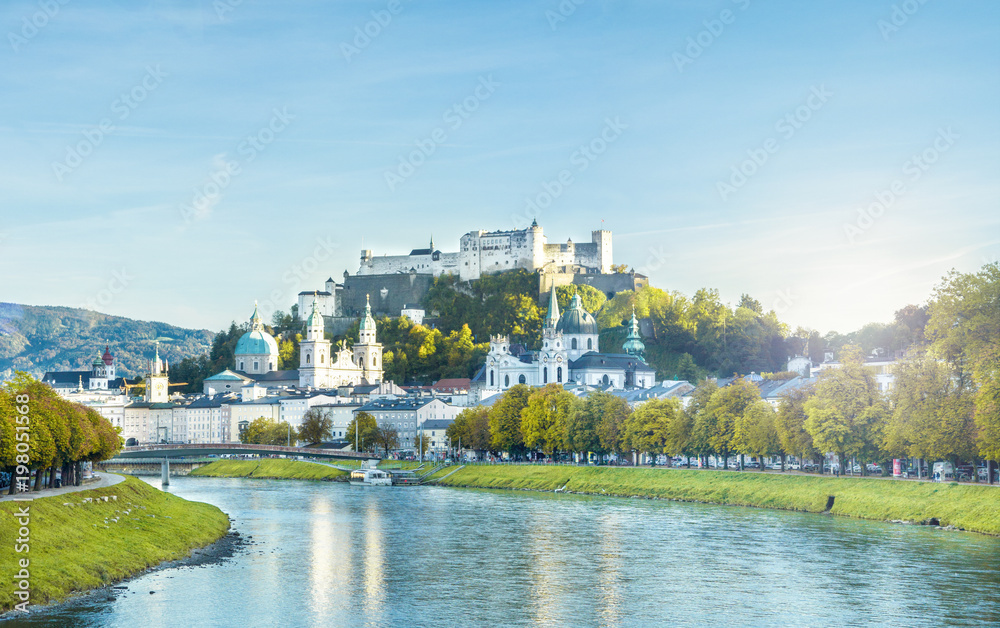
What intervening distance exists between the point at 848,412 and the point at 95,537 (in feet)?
115

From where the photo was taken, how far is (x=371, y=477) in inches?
3676

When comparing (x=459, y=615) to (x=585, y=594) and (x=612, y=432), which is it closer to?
(x=585, y=594)

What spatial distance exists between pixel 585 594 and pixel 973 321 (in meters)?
23.2

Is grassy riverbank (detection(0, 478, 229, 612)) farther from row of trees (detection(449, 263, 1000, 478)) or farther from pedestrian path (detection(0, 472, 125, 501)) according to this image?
row of trees (detection(449, 263, 1000, 478))

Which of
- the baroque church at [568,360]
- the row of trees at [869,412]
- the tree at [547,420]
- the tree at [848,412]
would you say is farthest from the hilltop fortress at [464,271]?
the tree at [848,412]

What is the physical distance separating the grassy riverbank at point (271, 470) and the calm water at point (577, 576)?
4146 centimetres

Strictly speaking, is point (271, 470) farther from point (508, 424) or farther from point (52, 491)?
point (52, 491)

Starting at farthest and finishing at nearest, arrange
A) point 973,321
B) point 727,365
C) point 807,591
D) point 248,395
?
point 248,395 < point 727,365 < point 973,321 < point 807,591

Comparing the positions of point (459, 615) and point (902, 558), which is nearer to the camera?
point (459, 615)

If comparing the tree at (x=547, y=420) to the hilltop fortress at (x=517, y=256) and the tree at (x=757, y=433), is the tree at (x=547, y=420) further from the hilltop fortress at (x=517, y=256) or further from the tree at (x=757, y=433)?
the hilltop fortress at (x=517, y=256)

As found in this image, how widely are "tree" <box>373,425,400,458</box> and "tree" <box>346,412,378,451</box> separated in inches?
15.7

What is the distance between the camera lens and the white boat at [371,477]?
92.4 m

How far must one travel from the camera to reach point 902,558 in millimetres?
42531

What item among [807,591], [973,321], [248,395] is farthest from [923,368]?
[248,395]
